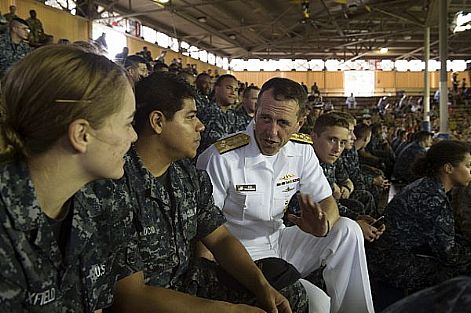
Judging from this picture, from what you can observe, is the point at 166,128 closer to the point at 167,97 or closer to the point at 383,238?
the point at 167,97

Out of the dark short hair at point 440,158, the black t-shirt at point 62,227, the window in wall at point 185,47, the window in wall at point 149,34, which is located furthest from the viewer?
the window in wall at point 185,47

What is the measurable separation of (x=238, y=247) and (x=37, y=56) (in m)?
1.05

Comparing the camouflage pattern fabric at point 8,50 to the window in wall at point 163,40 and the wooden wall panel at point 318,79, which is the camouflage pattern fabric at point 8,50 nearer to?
the window in wall at point 163,40

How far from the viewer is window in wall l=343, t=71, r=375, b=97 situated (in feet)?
95.8

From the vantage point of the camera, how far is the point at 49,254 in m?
1.15

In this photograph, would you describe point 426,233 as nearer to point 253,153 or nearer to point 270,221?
point 270,221

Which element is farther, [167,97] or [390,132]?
[390,132]

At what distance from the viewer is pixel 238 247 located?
1.96 metres

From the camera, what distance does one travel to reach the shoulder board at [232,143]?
249cm

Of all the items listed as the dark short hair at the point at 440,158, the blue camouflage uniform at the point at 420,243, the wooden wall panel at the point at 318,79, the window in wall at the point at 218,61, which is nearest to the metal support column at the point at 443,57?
the dark short hair at the point at 440,158

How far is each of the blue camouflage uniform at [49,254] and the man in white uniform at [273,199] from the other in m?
1.08

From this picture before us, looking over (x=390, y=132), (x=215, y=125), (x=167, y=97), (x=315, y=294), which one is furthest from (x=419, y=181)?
(x=390, y=132)

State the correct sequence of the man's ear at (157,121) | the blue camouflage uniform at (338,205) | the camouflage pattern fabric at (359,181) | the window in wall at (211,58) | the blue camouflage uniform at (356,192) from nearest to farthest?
the man's ear at (157,121), the blue camouflage uniform at (338,205), the blue camouflage uniform at (356,192), the camouflage pattern fabric at (359,181), the window in wall at (211,58)

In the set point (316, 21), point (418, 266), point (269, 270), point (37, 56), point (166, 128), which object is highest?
point (316, 21)
